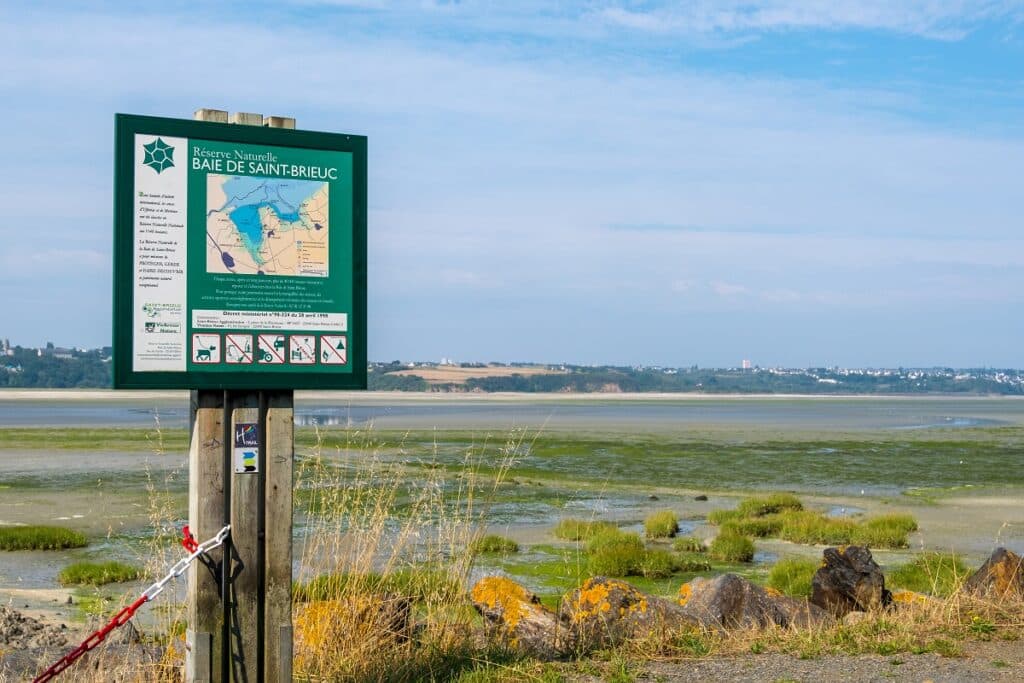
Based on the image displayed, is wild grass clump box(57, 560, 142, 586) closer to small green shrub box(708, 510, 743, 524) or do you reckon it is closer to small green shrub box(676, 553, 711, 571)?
small green shrub box(676, 553, 711, 571)

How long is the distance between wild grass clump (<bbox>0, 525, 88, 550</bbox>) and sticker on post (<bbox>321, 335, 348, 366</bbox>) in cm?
1555

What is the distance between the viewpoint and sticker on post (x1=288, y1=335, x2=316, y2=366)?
573cm

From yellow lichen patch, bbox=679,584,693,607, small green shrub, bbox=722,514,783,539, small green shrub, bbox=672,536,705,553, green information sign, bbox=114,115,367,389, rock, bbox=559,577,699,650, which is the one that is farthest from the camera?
small green shrub, bbox=722,514,783,539

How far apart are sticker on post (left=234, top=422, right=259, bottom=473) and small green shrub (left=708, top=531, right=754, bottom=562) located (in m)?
14.9

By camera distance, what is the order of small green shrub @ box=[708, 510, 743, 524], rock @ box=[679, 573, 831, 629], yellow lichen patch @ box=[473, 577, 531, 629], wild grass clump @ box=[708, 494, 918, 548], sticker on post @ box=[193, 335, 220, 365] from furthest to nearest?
1. small green shrub @ box=[708, 510, 743, 524]
2. wild grass clump @ box=[708, 494, 918, 548]
3. rock @ box=[679, 573, 831, 629]
4. yellow lichen patch @ box=[473, 577, 531, 629]
5. sticker on post @ box=[193, 335, 220, 365]

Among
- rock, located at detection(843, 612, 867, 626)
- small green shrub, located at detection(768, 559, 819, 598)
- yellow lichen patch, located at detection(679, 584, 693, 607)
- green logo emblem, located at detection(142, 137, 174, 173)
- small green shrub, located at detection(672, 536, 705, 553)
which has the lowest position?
small green shrub, located at detection(672, 536, 705, 553)

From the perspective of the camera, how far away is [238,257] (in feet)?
18.5

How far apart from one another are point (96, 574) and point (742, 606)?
9.77 metres

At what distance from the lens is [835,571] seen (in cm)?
1180

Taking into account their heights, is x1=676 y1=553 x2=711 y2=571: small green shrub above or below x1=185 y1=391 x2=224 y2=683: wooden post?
below

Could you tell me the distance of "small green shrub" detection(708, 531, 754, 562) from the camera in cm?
1950

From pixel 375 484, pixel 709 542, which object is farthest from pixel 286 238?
pixel 375 484

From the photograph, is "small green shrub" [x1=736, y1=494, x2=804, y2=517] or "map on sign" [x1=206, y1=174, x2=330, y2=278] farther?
"small green shrub" [x1=736, y1=494, x2=804, y2=517]

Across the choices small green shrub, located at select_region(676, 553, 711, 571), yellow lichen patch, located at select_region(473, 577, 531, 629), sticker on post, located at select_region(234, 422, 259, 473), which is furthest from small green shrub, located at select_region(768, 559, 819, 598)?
sticker on post, located at select_region(234, 422, 259, 473)
